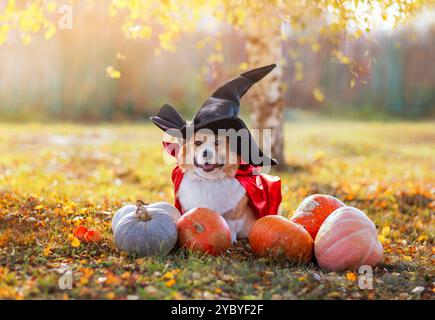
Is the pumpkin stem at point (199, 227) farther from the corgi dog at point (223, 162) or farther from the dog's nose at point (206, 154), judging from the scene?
the dog's nose at point (206, 154)

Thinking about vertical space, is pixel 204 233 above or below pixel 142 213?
below

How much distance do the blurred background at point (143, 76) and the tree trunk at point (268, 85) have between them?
717cm

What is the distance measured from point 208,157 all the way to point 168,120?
19.5 inches

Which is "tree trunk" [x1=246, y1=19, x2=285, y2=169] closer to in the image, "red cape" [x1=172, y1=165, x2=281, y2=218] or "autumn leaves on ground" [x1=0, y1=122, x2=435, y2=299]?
"autumn leaves on ground" [x1=0, y1=122, x2=435, y2=299]

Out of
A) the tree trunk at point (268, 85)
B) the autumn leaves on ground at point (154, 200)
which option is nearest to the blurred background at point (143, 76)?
the autumn leaves on ground at point (154, 200)

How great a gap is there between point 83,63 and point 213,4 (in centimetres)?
1038

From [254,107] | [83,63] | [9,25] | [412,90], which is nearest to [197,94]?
[83,63]

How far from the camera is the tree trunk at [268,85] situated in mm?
8211

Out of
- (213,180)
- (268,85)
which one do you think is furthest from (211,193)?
(268,85)

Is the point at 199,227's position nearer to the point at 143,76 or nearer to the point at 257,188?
the point at 257,188

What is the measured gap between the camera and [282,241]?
4395 mm
